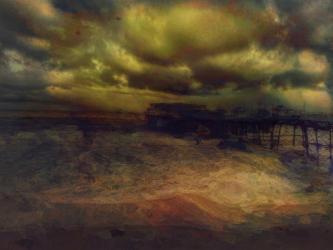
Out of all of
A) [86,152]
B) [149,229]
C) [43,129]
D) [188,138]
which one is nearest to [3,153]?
[43,129]

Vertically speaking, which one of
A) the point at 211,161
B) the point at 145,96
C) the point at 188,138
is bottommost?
the point at 211,161


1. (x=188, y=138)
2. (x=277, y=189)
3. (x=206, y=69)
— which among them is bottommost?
(x=277, y=189)

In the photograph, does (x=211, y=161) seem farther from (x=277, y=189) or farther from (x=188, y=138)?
(x=277, y=189)

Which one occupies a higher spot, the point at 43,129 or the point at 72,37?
the point at 72,37

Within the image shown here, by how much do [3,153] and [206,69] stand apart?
4.14 meters

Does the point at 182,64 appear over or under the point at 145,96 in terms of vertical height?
over

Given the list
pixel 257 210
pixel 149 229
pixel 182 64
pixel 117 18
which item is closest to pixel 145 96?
pixel 182 64

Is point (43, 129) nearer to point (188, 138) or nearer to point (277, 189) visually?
point (188, 138)

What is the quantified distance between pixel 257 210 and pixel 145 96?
122 inches

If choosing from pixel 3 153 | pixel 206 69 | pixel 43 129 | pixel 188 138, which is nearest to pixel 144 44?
pixel 206 69

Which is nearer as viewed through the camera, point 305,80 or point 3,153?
point 3,153

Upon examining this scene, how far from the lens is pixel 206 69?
23.9 feet

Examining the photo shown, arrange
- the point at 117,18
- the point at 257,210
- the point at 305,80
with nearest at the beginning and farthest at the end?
1. the point at 117,18
2. the point at 257,210
3. the point at 305,80

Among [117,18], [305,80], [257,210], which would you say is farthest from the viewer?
[305,80]
